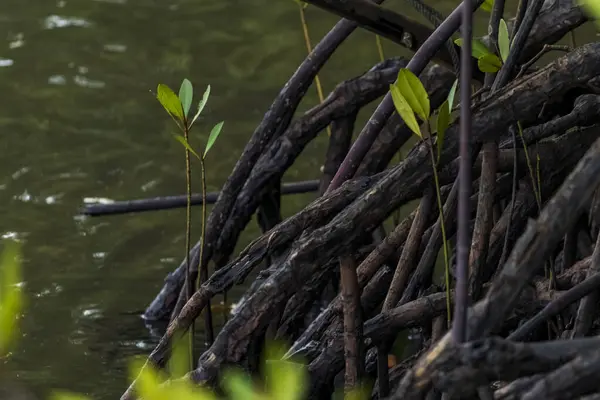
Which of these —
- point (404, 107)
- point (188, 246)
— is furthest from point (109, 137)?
point (404, 107)

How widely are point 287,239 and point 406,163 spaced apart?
0.26m

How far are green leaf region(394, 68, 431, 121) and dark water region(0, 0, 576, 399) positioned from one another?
1.39 meters

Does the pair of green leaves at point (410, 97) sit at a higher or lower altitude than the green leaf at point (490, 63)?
lower

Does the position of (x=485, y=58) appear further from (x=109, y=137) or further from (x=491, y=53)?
(x=109, y=137)

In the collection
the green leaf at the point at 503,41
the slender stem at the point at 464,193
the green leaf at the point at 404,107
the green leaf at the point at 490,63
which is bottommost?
the slender stem at the point at 464,193

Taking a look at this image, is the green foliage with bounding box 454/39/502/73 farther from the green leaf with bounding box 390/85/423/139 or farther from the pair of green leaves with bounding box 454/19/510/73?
the green leaf with bounding box 390/85/423/139

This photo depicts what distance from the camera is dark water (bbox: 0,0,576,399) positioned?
2.92 meters

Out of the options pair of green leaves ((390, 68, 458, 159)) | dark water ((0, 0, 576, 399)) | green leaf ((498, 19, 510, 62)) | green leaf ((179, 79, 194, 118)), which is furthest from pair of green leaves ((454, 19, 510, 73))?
dark water ((0, 0, 576, 399))

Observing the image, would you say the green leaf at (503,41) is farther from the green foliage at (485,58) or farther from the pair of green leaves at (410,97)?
the pair of green leaves at (410,97)

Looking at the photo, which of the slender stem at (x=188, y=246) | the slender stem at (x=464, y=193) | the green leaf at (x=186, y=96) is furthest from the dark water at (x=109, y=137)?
the slender stem at (x=464, y=193)

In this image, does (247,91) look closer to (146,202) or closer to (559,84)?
(146,202)

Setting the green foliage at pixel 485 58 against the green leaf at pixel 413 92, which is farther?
the green foliage at pixel 485 58

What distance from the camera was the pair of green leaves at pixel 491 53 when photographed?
167 centimetres

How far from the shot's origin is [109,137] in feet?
13.5
